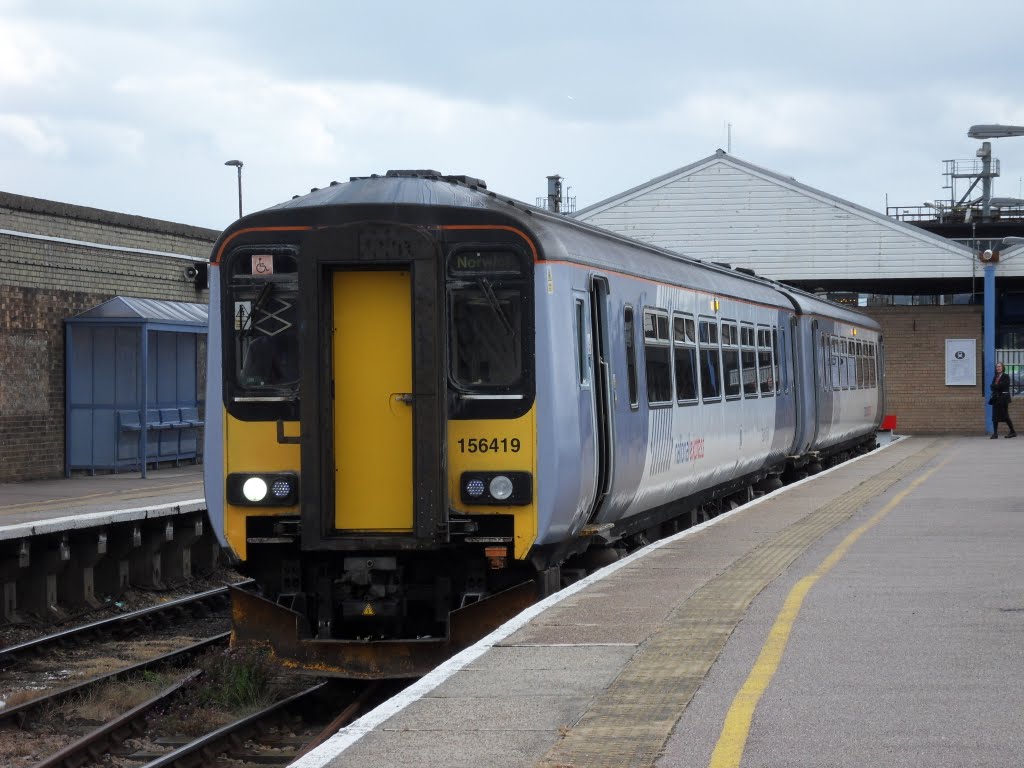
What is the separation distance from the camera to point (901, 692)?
21.7 feet

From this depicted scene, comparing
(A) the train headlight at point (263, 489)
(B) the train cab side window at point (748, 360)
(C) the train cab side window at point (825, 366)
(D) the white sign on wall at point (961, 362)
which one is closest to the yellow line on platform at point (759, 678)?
(A) the train headlight at point (263, 489)

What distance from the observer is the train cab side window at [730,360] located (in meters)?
15.4

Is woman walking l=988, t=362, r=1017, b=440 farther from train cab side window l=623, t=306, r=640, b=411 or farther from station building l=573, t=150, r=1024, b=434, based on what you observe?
train cab side window l=623, t=306, r=640, b=411

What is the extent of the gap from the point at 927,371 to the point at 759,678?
102ft

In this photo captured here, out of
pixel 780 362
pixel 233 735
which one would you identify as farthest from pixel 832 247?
pixel 233 735

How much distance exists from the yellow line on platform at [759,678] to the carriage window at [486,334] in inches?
83.7

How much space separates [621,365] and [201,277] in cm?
1688

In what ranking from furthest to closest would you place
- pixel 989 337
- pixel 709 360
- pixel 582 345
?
pixel 989 337
pixel 709 360
pixel 582 345

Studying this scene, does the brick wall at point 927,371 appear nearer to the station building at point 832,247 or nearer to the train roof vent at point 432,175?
the station building at point 832,247

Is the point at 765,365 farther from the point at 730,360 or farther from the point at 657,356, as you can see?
the point at 657,356

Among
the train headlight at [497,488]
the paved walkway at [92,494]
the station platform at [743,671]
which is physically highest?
the train headlight at [497,488]

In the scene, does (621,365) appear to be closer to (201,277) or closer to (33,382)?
(33,382)

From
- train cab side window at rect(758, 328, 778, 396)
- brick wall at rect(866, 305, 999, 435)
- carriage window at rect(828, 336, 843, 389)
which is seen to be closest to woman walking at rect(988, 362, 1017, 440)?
brick wall at rect(866, 305, 999, 435)

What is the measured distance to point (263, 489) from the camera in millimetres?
9336
